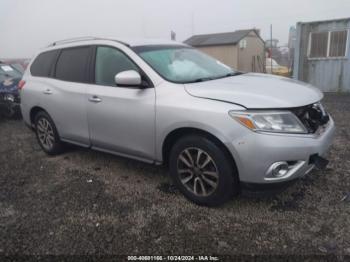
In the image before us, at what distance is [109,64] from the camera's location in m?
3.69

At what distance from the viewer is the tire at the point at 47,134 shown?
455 centimetres

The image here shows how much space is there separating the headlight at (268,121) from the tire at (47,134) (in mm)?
3007

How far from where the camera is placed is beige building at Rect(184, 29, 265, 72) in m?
21.6

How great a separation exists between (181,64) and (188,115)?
36.2 inches

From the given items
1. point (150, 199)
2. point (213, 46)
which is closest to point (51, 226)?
point (150, 199)

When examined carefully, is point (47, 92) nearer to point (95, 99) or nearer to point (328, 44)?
point (95, 99)

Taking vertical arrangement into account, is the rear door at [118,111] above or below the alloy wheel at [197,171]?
above

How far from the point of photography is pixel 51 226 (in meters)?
2.90

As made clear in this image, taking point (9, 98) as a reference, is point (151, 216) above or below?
below

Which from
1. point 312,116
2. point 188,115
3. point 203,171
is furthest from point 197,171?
point 312,116

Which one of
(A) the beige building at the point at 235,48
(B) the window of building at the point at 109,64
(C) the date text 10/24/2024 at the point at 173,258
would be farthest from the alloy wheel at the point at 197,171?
(A) the beige building at the point at 235,48

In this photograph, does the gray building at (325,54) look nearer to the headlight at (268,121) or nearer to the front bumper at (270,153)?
the front bumper at (270,153)

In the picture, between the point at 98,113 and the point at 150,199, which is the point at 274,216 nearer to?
the point at 150,199

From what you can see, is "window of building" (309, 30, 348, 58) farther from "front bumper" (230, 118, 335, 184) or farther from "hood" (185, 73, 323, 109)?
"front bumper" (230, 118, 335, 184)
